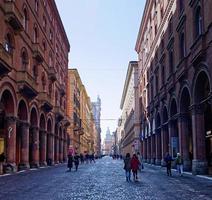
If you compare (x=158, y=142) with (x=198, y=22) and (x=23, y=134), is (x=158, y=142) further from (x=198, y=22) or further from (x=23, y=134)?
(x=198, y=22)

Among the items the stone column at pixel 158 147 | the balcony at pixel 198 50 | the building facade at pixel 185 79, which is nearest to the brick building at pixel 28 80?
the balcony at pixel 198 50

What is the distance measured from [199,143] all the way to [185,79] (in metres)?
5.56

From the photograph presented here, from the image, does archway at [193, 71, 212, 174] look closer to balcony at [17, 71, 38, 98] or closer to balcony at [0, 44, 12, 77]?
balcony at [0, 44, 12, 77]

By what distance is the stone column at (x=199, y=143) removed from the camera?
1056 inches

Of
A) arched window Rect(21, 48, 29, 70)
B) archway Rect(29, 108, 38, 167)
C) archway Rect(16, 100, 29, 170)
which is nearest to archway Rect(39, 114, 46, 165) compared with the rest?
archway Rect(29, 108, 38, 167)

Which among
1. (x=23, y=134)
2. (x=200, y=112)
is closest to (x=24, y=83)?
(x=23, y=134)

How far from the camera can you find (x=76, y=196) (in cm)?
1496

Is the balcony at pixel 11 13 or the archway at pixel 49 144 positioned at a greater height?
the balcony at pixel 11 13

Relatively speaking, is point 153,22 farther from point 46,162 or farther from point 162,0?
point 46,162

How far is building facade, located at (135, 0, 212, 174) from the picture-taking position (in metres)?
25.8

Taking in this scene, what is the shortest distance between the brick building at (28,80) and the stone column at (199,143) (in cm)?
1312

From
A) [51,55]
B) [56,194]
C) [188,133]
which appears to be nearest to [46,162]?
[51,55]

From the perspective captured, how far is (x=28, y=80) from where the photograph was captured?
3466 cm

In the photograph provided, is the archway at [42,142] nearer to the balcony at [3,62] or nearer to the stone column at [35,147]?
the stone column at [35,147]
